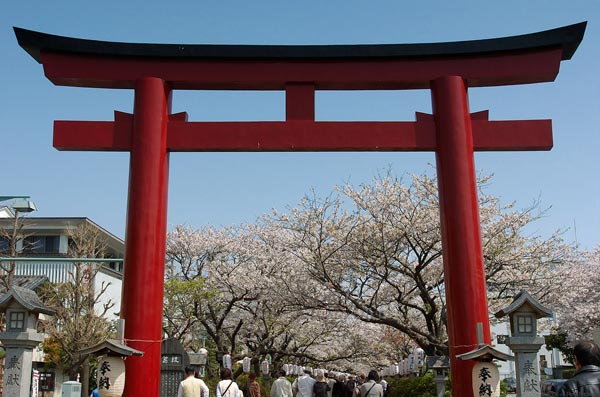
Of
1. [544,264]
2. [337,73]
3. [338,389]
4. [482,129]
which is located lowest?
[338,389]

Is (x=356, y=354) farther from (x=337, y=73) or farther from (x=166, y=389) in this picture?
(x=337, y=73)

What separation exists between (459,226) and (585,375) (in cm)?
620

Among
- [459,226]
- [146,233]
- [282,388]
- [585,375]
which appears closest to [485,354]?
[459,226]

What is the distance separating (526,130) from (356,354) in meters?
26.9

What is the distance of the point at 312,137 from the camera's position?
34.9ft

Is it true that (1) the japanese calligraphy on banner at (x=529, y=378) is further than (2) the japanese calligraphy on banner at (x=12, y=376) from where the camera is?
Yes

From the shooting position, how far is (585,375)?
4.03 metres

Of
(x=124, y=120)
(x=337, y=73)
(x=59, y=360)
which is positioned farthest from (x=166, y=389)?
(x=59, y=360)

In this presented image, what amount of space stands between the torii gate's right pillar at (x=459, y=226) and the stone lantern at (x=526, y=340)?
445mm

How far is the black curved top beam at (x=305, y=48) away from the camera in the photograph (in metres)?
10.8

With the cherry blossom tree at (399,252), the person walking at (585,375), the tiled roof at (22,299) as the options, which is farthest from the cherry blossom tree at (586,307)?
the person walking at (585,375)

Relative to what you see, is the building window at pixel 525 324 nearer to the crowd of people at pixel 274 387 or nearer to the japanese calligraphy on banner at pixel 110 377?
the crowd of people at pixel 274 387

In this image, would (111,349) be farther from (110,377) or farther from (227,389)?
(227,389)

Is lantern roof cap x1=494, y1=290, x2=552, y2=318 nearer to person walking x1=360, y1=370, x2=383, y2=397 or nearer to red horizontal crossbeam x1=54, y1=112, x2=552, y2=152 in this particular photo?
red horizontal crossbeam x1=54, y1=112, x2=552, y2=152
